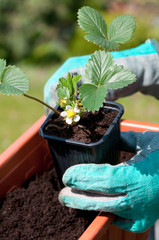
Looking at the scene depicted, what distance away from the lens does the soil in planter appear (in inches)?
42.4

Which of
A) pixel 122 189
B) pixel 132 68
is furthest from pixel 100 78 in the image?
pixel 132 68

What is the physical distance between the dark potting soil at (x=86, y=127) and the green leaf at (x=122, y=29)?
23 centimetres

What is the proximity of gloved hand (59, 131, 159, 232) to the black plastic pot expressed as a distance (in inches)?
1.5

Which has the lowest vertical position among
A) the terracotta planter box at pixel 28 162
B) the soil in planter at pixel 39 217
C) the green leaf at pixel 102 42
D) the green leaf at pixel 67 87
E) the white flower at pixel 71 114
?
the soil in planter at pixel 39 217

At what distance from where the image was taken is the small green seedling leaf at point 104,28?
0.95m

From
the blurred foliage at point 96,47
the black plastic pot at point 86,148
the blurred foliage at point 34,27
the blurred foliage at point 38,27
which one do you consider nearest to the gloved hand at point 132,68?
the black plastic pot at point 86,148

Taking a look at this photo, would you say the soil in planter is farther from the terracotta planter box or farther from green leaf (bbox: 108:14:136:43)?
green leaf (bbox: 108:14:136:43)

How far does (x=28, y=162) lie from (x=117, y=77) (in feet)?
1.84

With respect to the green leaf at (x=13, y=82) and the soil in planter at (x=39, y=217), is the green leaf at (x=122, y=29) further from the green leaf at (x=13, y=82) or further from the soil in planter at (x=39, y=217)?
the soil in planter at (x=39, y=217)

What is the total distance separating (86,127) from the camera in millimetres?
1039

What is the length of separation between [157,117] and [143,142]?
1.76 m

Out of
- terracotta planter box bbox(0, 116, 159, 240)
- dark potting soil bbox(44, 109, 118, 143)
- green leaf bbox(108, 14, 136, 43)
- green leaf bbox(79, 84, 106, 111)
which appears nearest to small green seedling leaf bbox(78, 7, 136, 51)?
green leaf bbox(108, 14, 136, 43)

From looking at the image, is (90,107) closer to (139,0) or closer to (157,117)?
(157,117)

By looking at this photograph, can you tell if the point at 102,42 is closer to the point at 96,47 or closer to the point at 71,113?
the point at 71,113
